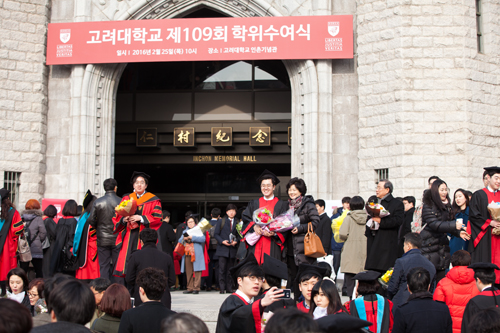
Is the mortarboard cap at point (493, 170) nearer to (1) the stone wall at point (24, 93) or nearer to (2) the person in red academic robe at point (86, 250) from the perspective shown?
(2) the person in red academic robe at point (86, 250)

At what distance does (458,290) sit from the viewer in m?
5.50

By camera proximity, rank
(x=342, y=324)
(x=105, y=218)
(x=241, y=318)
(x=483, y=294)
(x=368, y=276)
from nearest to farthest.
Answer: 1. (x=342, y=324)
2. (x=241, y=318)
3. (x=368, y=276)
4. (x=483, y=294)
5. (x=105, y=218)

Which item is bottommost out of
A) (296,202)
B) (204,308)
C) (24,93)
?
(204,308)

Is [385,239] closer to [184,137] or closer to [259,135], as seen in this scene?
[259,135]

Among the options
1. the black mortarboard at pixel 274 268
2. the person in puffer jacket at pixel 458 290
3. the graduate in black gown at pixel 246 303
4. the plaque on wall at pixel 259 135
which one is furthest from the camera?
the plaque on wall at pixel 259 135

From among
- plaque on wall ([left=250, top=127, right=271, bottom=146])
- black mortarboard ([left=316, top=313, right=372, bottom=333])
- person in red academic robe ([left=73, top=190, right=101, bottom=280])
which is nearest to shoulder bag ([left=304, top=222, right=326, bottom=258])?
person in red academic robe ([left=73, top=190, right=101, bottom=280])

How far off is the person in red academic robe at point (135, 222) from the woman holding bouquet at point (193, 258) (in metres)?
3.34

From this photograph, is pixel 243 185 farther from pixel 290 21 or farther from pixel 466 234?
pixel 466 234

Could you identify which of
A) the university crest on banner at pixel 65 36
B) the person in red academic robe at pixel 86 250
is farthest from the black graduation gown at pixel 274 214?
the university crest on banner at pixel 65 36

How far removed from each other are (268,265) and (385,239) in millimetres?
3311

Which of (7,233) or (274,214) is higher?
(274,214)

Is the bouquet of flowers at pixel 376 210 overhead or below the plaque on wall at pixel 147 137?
below

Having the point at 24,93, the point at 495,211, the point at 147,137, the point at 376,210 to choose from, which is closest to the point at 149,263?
the point at 376,210

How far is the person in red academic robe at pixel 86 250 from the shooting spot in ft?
26.5
